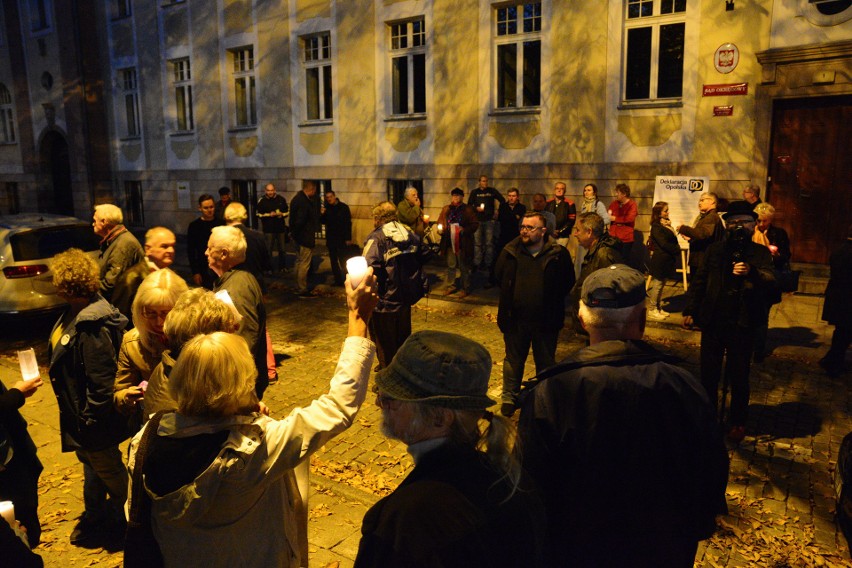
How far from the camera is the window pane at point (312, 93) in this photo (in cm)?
1812

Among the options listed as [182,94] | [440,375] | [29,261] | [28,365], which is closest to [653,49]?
[29,261]

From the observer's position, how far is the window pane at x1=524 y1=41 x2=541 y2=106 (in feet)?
46.8

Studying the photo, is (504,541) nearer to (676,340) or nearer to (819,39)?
(676,340)

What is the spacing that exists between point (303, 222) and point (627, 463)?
11.2 meters

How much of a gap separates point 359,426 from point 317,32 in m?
14.0

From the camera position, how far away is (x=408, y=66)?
16141 millimetres

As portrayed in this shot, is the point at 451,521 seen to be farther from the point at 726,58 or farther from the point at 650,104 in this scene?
the point at 650,104

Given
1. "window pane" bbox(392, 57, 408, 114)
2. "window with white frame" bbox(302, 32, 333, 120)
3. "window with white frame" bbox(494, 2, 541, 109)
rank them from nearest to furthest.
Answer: "window with white frame" bbox(494, 2, 541, 109), "window pane" bbox(392, 57, 408, 114), "window with white frame" bbox(302, 32, 333, 120)

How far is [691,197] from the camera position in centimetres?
1185

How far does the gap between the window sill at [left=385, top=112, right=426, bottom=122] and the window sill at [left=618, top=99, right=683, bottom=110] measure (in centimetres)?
482

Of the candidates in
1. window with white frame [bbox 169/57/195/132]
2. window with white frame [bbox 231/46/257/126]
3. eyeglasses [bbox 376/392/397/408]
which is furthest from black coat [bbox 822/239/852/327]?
window with white frame [bbox 169/57/195/132]

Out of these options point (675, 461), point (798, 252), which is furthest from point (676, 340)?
point (675, 461)

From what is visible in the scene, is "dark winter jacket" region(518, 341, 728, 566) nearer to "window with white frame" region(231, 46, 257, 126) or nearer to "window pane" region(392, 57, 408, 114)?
"window pane" region(392, 57, 408, 114)

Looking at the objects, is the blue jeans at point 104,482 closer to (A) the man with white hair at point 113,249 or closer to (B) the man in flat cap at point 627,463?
(A) the man with white hair at point 113,249
